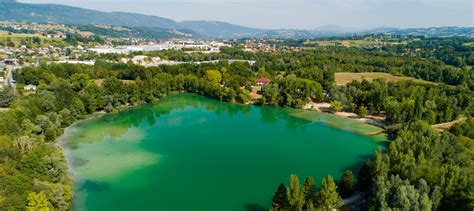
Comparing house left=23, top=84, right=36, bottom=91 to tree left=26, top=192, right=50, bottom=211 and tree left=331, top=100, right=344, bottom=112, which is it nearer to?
tree left=26, top=192, right=50, bottom=211

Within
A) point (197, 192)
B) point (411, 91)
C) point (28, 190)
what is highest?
point (411, 91)

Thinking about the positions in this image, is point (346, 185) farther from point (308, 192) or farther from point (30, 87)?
point (30, 87)

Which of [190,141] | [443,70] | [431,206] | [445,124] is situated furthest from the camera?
[443,70]

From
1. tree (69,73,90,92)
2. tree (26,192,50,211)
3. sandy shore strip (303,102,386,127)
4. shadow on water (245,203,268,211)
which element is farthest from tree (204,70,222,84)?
tree (26,192,50,211)

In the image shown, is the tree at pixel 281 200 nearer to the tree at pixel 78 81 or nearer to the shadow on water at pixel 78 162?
the shadow on water at pixel 78 162

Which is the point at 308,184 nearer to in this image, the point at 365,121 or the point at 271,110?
the point at 365,121

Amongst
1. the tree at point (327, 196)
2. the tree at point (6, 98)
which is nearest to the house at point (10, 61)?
the tree at point (6, 98)

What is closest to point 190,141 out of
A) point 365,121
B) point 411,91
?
point 365,121
